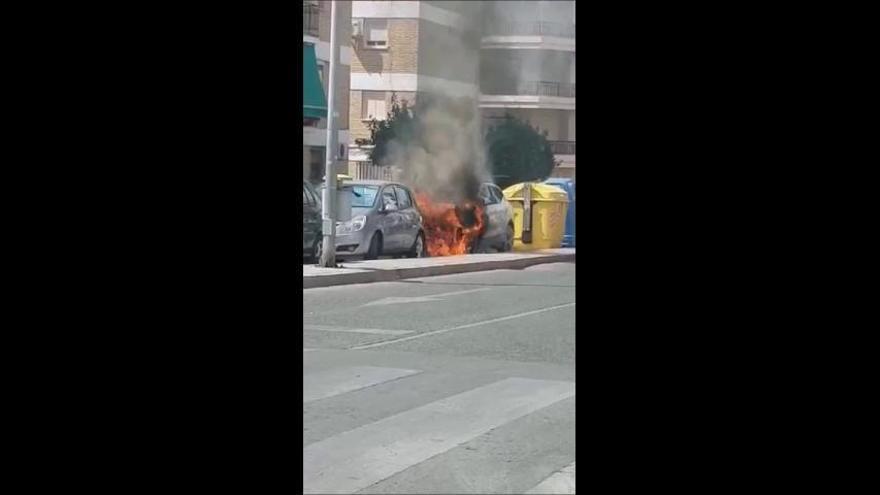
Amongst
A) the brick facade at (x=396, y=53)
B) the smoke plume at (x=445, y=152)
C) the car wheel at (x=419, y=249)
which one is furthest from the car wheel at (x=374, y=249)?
the brick facade at (x=396, y=53)

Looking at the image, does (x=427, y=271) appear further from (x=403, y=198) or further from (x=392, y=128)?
(x=392, y=128)

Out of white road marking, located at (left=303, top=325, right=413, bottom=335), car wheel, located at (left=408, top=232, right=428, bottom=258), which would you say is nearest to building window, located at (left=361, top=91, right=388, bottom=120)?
car wheel, located at (left=408, top=232, right=428, bottom=258)

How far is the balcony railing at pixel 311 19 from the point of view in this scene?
10.0ft

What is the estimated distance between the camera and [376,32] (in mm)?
5133

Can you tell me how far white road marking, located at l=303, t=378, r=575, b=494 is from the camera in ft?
12.5

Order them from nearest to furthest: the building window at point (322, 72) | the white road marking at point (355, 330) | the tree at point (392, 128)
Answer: the building window at point (322, 72) → the tree at point (392, 128) → the white road marking at point (355, 330)

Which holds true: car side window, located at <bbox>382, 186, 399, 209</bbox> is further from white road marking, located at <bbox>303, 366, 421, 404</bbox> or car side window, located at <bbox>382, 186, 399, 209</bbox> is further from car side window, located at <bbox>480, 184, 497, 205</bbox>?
white road marking, located at <bbox>303, 366, 421, 404</bbox>

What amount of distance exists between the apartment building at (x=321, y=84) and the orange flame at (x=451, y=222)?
0.42 meters

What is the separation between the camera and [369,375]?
520 cm

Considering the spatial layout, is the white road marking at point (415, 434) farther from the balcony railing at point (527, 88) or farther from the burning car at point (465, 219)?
the balcony railing at point (527, 88)

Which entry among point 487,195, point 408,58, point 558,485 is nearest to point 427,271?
point 487,195
